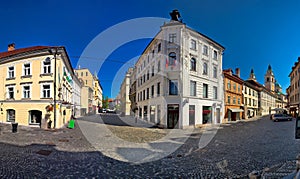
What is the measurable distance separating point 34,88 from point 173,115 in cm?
1459

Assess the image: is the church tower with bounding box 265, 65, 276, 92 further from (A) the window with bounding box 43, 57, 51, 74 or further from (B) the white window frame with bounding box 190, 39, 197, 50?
(A) the window with bounding box 43, 57, 51, 74

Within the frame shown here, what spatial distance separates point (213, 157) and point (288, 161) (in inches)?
104

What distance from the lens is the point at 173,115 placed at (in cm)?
1856

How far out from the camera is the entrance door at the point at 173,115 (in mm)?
18359

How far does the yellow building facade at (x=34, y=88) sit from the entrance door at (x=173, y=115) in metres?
11.5

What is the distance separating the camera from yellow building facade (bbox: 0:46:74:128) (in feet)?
57.8

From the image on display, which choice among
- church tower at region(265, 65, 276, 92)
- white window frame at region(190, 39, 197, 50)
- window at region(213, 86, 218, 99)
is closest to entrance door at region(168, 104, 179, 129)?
window at region(213, 86, 218, 99)

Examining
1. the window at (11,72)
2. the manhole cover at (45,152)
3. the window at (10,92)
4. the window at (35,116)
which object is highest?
the window at (11,72)

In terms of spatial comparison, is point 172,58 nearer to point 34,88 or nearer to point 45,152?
point 45,152

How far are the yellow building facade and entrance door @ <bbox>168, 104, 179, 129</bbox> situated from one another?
37.7ft

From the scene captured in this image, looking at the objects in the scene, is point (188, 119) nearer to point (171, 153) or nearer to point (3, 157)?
point (171, 153)

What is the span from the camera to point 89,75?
185ft

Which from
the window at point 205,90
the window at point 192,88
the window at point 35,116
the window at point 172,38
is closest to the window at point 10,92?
the window at point 35,116

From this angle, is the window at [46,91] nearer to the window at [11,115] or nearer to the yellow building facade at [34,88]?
the yellow building facade at [34,88]
